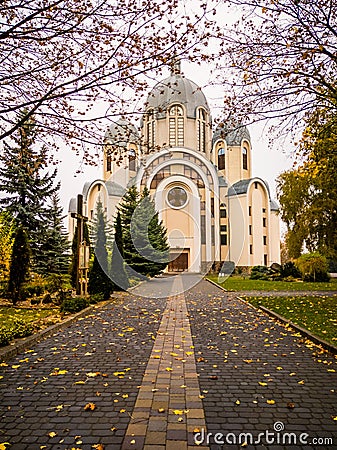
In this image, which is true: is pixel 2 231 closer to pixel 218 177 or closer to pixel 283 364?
pixel 283 364

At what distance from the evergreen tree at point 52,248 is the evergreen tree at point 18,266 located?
34.8 ft

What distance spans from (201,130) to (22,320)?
4210 cm

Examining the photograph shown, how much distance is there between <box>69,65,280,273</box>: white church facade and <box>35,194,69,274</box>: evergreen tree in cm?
1557

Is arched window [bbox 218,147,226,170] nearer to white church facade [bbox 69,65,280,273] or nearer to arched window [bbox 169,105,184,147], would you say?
white church facade [bbox 69,65,280,273]

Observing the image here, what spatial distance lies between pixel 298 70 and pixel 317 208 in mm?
23896

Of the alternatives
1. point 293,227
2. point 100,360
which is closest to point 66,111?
point 100,360

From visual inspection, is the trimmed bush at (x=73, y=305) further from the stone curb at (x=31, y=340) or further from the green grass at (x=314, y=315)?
the green grass at (x=314, y=315)

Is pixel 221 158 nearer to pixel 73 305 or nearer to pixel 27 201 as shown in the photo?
pixel 27 201

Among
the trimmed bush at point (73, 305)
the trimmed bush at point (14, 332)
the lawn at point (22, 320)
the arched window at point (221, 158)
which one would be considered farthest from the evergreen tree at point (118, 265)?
the arched window at point (221, 158)

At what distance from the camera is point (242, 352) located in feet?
21.5

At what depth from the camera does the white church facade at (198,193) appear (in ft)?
141

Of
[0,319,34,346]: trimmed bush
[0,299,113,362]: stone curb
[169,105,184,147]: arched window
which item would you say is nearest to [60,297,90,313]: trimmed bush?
[0,299,113,362]: stone curb

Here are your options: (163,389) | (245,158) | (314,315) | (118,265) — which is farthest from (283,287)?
(245,158)

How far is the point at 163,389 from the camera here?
183 inches
